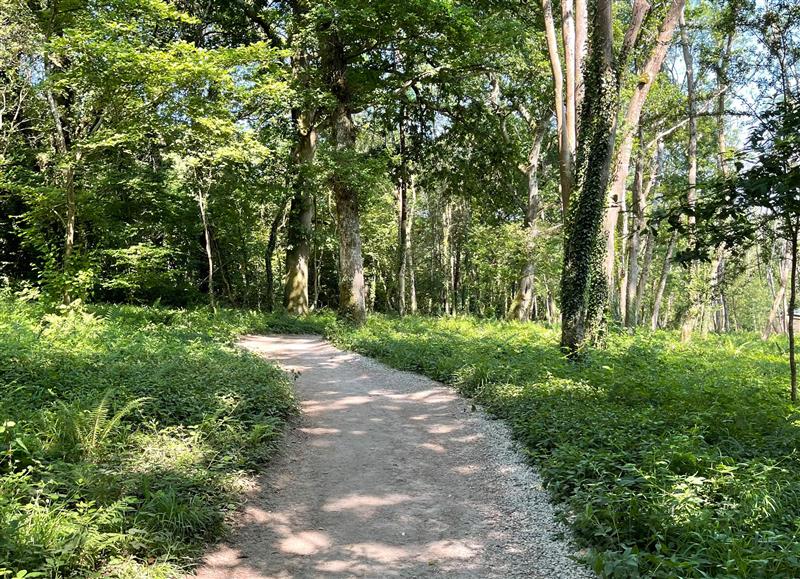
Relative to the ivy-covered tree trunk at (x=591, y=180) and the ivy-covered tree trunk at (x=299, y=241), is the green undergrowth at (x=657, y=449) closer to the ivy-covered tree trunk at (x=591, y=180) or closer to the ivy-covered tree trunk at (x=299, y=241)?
the ivy-covered tree trunk at (x=591, y=180)

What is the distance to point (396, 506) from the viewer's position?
215 inches

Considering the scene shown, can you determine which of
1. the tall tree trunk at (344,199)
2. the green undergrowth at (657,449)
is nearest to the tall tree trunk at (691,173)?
the green undergrowth at (657,449)

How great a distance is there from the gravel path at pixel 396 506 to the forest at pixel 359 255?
245 mm

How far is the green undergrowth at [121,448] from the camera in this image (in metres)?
3.72

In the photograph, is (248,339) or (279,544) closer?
(279,544)

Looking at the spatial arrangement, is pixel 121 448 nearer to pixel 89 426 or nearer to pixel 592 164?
pixel 89 426

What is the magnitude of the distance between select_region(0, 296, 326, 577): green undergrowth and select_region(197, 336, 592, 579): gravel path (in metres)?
0.44

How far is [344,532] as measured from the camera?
4.90 meters

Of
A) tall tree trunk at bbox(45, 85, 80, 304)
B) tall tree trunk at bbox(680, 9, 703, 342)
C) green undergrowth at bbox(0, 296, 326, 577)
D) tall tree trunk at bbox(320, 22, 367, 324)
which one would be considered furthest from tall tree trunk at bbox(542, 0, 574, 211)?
tall tree trunk at bbox(45, 85, 80, 304)

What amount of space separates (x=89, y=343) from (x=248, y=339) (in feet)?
20.1

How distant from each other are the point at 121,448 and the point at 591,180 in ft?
31.6

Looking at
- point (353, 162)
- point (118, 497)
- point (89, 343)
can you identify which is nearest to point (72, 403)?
point (118, 497)

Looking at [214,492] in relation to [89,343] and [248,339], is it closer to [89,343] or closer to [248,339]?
[89,343]

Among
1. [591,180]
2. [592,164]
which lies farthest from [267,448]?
[592,164]
